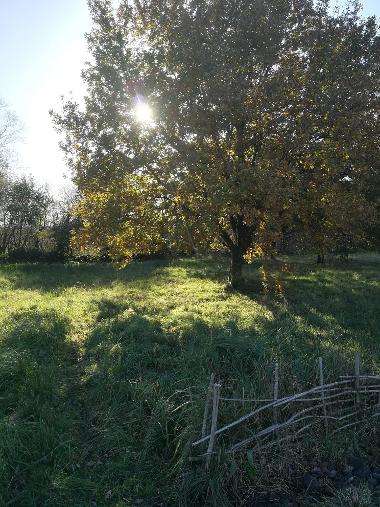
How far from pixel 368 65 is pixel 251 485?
596 inches

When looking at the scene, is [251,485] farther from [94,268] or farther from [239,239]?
[94,268]

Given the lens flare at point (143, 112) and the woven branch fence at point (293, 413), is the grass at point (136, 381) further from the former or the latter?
the lens flare at point (143, 112)

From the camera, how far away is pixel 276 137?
49.9ft

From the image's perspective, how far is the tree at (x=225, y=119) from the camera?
14273mm

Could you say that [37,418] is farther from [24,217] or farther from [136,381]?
[24,217]

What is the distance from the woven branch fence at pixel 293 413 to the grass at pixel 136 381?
0.75 feet

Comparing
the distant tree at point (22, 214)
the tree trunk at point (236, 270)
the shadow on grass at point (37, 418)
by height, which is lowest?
the shadow on grass at point (37, 418)

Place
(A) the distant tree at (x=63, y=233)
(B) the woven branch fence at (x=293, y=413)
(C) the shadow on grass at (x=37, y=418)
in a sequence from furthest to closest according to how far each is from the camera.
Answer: (A) the distant tree at (x=63, y=233) < (B) the woven branch fence at (x=293, y=413) < (C) the shadow on grass at (x=37, y=418)

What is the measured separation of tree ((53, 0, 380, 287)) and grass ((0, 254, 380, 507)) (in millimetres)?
3668

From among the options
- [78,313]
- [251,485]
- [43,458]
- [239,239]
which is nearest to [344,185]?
[239,239]

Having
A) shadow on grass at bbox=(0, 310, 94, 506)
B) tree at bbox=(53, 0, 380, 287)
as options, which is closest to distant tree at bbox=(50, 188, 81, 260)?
tree at bbox=(53, 0, 380, 287)

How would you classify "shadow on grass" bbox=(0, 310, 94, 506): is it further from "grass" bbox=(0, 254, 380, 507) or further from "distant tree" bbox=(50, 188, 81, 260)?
"distant tree" bbox=(50, 188, 81, 260)

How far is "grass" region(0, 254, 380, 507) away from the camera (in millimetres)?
5477

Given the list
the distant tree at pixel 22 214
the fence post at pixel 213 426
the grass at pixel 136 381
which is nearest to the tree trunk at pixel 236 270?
the grass at pixel 136 381
